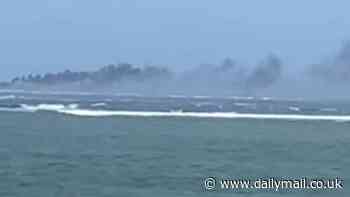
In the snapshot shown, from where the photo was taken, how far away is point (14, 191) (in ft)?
83.8

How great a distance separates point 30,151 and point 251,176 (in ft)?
37.8

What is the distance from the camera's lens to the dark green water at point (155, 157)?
1047 inches

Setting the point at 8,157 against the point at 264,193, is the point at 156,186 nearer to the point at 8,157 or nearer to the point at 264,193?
the point at 264,193

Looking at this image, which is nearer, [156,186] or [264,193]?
[264,193]

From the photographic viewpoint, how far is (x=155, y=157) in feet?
118

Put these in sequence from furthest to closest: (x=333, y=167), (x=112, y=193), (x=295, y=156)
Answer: (x=295, y=156)
(x=333, y=167)
(x=112, y=193)

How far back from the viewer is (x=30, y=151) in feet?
124

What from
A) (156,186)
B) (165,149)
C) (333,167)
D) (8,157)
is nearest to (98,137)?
(165,149)

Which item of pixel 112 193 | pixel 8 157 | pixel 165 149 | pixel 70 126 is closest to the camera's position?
pixel 112 193

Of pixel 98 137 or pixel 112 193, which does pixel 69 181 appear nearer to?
pixel 112 193

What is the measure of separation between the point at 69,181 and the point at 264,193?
5786mm

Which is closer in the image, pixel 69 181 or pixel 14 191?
pixel 14 191

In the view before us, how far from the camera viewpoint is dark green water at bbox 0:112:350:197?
26.6m

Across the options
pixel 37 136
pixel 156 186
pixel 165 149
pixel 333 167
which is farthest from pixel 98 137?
pixel 156 186
